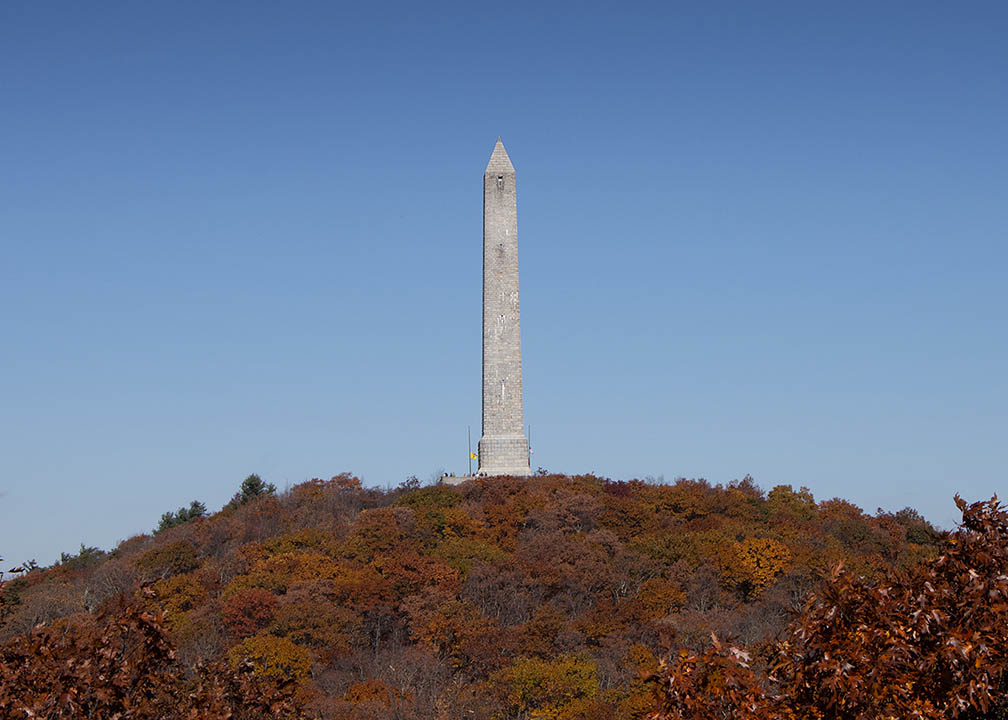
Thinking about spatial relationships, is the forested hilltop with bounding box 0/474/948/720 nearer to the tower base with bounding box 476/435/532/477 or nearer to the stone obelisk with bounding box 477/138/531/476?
the tower base with bounding box 476/435/532/477

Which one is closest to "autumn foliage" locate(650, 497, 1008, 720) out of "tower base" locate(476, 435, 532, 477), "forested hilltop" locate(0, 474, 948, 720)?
"forested hilltop" locate(0, 474, 948, 720)

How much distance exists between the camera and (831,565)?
30.4 feet

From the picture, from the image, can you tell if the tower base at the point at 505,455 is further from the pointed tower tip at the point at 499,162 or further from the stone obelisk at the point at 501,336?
the pointed tower tip at the point at 499,162

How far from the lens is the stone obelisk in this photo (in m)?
42.8

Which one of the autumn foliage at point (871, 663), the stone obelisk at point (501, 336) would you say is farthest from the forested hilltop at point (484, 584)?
the autumn foliage at point (871, 663)

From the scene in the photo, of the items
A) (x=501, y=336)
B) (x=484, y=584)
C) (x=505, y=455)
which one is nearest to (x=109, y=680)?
(x=484, y=584)

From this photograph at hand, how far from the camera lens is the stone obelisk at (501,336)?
4281 cm

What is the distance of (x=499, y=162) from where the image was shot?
44.4 metres

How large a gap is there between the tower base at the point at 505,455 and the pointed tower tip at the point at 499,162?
33.4ft

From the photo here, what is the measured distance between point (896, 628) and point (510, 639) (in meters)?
23.9

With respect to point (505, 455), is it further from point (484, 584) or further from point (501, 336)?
point (484, 584)

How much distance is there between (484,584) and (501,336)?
36.0 ft

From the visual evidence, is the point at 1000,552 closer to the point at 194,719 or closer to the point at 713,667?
the point at 713,667

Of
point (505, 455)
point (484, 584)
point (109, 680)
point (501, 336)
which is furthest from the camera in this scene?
point (505, 455)
